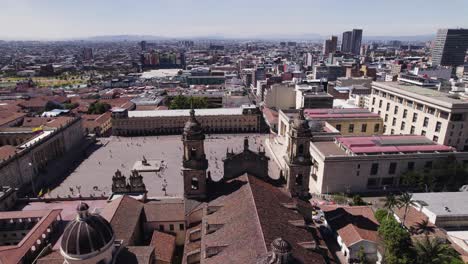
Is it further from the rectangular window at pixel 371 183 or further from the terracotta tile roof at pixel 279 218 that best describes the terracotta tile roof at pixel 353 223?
the rectangular window at pixel 371 183

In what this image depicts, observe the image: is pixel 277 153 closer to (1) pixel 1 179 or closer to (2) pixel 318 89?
(2) pixel 318 89

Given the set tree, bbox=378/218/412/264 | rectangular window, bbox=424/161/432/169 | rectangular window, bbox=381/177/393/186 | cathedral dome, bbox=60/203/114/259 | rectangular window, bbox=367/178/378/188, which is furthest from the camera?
rectangular window, bbox=381/177/393/186

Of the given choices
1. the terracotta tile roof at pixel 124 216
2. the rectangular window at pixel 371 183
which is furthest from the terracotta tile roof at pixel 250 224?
the rectangular window at pixel 371 183

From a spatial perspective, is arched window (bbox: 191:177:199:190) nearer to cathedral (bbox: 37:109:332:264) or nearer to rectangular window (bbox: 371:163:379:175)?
cathedral (bbox: 37:109:332:264)

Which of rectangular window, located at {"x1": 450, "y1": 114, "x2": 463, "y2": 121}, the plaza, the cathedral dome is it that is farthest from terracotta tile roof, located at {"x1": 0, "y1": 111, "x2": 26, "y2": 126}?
rectangular window, located at {"x1": 450, "y1": 114, "x2": 463, "y2": 121}

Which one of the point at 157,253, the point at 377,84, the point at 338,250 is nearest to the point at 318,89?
the point at 377,84

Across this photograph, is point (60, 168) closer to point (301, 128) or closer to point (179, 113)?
point (179, 113)
